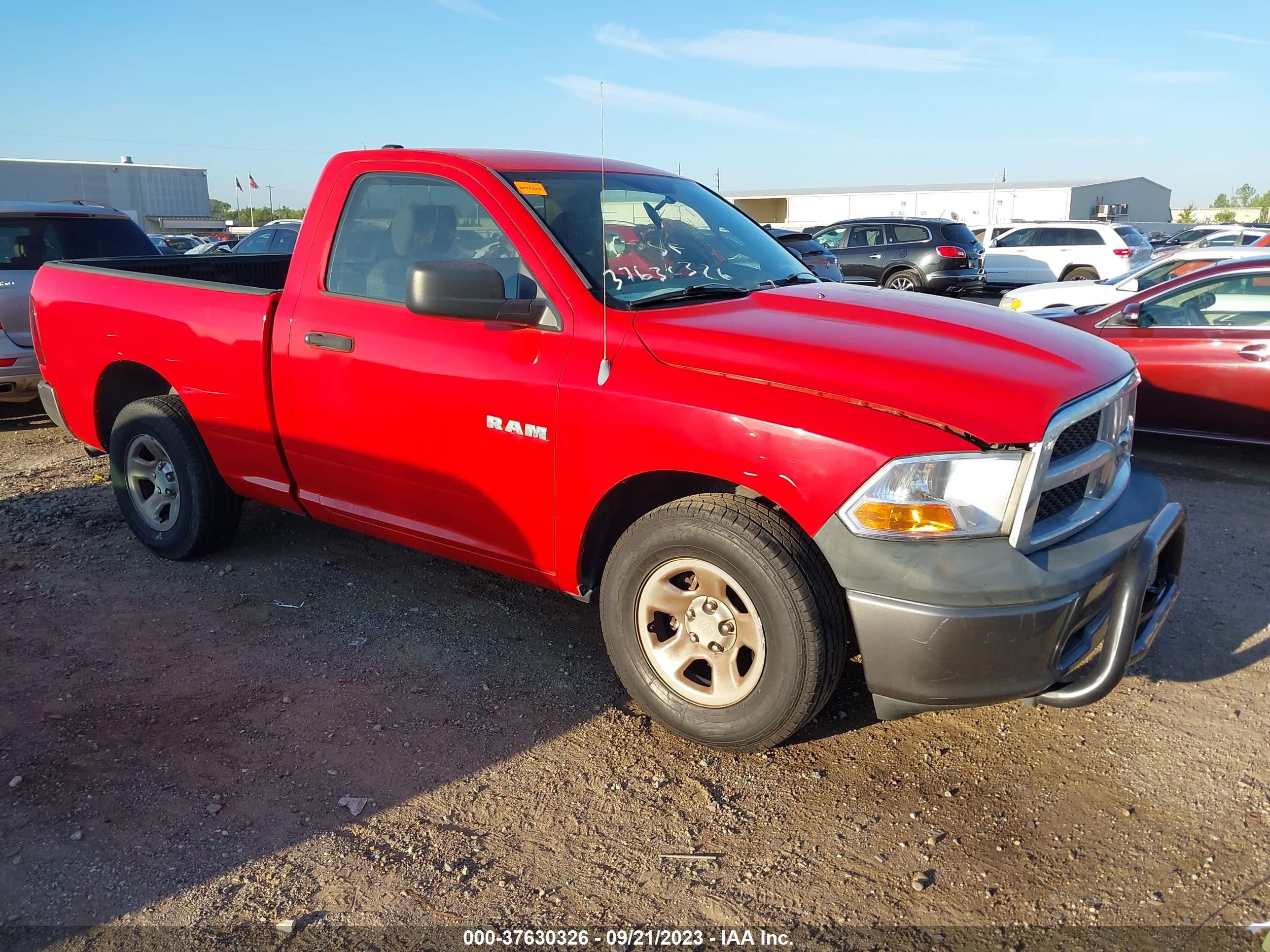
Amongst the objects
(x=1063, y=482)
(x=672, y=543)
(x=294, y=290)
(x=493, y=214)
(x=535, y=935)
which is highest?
(x=493, y=214)

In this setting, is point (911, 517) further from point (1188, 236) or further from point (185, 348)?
point (1188, 236)

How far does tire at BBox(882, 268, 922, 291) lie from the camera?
17875 millimetres

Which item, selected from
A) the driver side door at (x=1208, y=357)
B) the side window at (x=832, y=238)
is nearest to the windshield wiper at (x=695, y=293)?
the driver side door at (x=1208, y=357)

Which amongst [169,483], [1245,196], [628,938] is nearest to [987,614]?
[628,938]

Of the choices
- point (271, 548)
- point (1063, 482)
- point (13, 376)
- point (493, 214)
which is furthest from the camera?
point (13, 376)

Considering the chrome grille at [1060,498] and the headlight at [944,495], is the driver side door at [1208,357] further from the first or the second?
the headlight at [944,495]

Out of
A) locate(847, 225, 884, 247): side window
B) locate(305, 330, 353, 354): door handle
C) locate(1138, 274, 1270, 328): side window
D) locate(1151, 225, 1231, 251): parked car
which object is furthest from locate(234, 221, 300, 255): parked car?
locate(1151, 225, 1231, 251): parked car

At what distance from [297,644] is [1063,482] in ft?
9.99

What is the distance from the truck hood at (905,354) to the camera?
2824 mm

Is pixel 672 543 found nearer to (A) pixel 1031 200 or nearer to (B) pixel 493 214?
(B) pixel 493 214

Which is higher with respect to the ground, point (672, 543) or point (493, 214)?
point (493, 214)

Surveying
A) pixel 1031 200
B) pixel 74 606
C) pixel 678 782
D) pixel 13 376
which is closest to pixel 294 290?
pixel 74 606

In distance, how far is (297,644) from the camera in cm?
413

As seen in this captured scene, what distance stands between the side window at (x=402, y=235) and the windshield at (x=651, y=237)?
0.71ft
